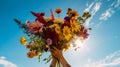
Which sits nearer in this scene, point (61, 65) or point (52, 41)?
point (52, 41)

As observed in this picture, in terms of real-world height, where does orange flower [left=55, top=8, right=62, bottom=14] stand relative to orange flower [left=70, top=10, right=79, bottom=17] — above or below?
above

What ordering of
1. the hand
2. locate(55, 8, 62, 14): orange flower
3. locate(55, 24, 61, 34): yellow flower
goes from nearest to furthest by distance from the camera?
locate(55, 24, 61, 34): yellow flower
the hand
locate(55, 8, 62, 14): orange flower

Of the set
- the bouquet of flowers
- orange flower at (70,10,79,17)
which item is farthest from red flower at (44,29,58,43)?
orange flower at (70,10,79,17)

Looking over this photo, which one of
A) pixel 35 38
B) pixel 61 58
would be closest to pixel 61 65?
pixel 61 58

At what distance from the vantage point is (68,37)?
326cm

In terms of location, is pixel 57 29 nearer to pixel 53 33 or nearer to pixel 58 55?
pixel 53 33

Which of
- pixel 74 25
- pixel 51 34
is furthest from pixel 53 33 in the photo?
pixel 74 25

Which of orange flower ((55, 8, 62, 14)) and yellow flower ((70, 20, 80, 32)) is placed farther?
orange flower ((55, 8, 62, 14))

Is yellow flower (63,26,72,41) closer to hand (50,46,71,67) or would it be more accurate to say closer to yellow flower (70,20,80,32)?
yellow flower (70,20,80,32)

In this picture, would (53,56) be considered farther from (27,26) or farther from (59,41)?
(27,26)

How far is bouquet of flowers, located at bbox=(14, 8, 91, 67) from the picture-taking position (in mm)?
3252

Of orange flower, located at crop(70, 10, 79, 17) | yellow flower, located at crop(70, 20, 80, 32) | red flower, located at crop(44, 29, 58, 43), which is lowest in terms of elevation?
red flower, located at crop(44, 29, 58, 43)

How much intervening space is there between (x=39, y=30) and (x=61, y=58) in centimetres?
55

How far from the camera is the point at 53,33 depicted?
3.25 meters
